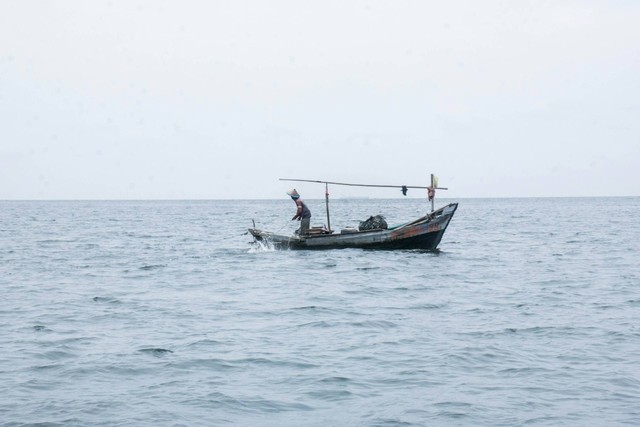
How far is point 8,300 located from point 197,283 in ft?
17.1

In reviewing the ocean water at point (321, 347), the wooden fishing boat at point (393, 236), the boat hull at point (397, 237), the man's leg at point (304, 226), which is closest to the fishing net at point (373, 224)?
the wooden fishing boat at point (393, 236)

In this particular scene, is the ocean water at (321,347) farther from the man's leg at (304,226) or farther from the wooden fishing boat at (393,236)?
the man's leg at (304,226)

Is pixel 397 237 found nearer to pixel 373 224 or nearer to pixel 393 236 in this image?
pixel 393 236

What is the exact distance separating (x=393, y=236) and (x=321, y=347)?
16.1 m

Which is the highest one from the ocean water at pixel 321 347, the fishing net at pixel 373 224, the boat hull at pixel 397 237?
the fishing net at pixel 373 224

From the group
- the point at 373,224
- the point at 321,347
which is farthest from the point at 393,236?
the point at 321,347

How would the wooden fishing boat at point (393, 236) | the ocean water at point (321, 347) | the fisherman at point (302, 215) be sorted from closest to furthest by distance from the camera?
1. the ocean water at point (321, 347)
2. the wooden fishing boat at point (393, 236)
3. the fisherman at point (302, 215)

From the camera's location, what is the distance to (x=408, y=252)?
28.7 meters

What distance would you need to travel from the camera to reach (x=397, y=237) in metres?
28.0

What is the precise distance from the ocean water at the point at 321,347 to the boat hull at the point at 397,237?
3947 millimetres

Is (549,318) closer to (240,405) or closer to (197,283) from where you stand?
(240,405)

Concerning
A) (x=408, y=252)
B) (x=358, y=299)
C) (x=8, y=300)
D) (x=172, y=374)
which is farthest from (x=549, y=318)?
(x=408, y=252)

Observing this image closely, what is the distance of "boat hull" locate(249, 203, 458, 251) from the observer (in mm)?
27469

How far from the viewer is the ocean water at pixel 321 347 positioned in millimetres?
8852
